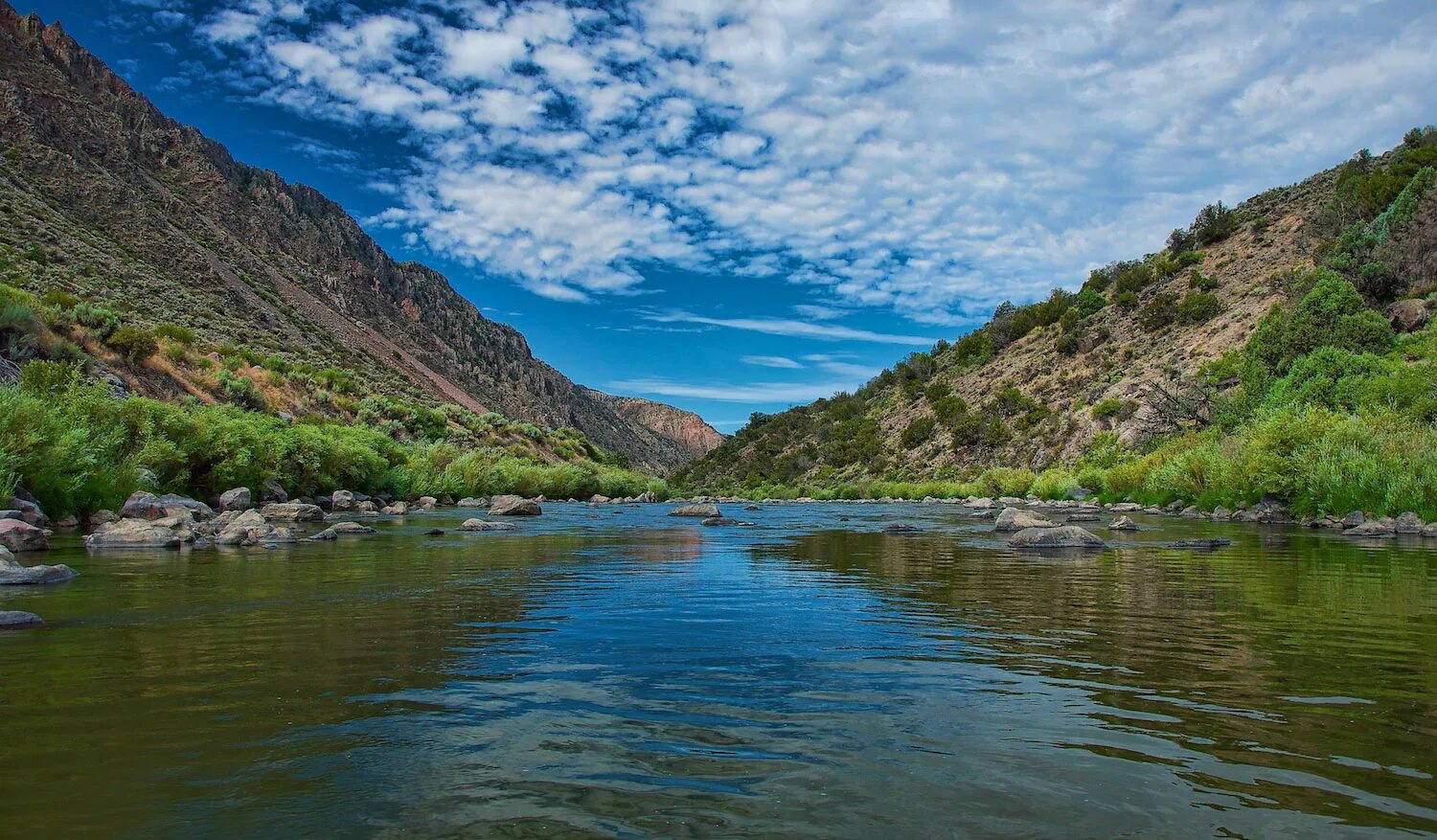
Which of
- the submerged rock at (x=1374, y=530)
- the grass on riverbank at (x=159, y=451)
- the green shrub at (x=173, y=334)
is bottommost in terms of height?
the submerged rock at (x=1374, y=530)

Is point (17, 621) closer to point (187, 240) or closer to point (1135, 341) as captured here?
point (1135, 341)

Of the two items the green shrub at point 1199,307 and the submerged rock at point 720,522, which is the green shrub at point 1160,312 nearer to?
the green shrub at point 1199,307

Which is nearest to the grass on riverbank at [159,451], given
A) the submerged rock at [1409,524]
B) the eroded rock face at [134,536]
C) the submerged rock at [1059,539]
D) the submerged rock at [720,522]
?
the eroded rock face at [134,536]

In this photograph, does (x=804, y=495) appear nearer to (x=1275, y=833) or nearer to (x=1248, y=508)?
(x=1248, y=508)

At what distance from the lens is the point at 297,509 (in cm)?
2181

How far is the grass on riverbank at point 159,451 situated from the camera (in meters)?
14.9

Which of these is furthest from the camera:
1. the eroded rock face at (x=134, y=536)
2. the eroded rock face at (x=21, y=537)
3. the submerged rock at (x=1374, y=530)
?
the submerged rock at (x=1374, y=530)

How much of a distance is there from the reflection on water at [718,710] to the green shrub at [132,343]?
27.5 meters

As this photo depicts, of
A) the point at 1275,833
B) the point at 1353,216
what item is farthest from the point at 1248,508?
the point at 1353,216

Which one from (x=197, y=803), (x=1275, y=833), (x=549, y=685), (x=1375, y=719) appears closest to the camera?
(x=1275, y=833)

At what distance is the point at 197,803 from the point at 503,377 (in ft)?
476

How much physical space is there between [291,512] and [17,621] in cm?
1578

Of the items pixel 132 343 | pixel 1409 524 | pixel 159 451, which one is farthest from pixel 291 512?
pixel 1409 524

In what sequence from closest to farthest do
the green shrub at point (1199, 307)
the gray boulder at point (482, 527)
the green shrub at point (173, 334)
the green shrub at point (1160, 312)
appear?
the gray boulder at point (482, 527) → the green shrub at point (173, 334) → the green shrub at point (1199, 307) → the green shrub at point (1160, 312)
